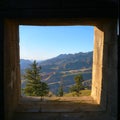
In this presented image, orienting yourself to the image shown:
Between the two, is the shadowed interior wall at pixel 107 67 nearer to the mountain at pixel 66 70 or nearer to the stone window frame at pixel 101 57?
the stone window frame at pixel 101 57

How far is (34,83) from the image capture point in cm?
4528

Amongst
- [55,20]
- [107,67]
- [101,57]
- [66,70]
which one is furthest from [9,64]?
[66,70]

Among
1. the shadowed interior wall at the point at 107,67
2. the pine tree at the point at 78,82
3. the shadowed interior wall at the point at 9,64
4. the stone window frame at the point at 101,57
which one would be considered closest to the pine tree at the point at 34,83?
the pine tree at the point at 78,82

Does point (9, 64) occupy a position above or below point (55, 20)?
below

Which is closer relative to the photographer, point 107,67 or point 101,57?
point 107,67

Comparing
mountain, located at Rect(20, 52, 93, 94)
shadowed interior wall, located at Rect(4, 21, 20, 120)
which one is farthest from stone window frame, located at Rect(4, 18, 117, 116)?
mountain, located at Rect(20, 52, 93, 94)

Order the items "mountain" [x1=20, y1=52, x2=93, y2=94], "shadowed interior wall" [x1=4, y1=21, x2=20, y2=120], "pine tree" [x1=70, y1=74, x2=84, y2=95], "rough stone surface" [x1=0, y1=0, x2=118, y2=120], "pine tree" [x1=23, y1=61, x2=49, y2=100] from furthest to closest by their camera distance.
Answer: "mountain" [x1=20, y1=52, x2=93, y2=94]
"pine tree" [x1=70, y1=74, x2=84, y2=95]
"pine tree" [x1=23, y1=61, x2=49, y2=100]
"shadowed interior wall" [x1=4, y1=21, x2=20, y2=120]
"rough stone surface" [x1=0, y1=0, x2=118, y2=120]

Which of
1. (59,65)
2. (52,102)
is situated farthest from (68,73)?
(52,102)

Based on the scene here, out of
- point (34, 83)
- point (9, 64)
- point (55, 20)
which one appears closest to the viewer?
point (55, 20)

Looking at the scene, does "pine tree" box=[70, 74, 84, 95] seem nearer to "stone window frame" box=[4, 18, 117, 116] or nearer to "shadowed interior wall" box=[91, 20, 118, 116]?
"shadowed interior wall" box=[91, 20, 118, 116]

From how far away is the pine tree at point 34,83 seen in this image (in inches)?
1635

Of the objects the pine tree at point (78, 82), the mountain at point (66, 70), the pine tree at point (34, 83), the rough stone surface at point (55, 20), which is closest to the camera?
the rough stone surface at point (55, 20)

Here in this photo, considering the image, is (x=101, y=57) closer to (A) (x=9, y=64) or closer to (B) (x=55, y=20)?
(B) (x=55, y=20)

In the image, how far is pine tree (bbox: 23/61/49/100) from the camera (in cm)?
4154
